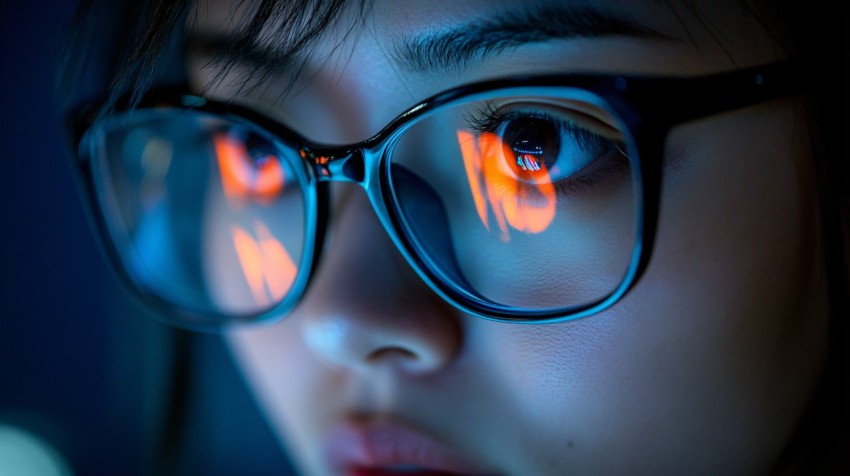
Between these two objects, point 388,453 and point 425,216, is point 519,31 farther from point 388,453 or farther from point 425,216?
point 388,453

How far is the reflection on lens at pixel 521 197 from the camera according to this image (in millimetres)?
554

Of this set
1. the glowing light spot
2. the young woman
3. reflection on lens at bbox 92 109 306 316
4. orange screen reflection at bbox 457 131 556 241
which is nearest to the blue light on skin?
reflection on lens at bbox 92 109 306 316

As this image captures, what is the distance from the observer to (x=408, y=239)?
0.60 meters

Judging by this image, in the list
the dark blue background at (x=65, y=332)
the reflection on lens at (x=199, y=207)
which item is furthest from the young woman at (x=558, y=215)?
the dark blue background at (x=65, y=332)

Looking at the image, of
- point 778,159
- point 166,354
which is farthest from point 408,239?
point 166,354

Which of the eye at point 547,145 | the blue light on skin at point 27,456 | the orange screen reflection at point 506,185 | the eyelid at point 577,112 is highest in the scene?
the eyelid at point 577,112

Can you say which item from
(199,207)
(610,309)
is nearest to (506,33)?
(610,309)

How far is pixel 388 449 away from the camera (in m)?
0.68

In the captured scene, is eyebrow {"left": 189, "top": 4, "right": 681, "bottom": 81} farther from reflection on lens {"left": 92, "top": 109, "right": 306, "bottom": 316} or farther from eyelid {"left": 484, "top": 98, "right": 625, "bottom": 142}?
reflection on lens {"left": 92, "top": 109, "right": 306, "bottom": 316}

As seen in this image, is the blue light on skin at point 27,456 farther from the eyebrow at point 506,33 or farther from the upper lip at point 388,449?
the eyebrow at point 506,33

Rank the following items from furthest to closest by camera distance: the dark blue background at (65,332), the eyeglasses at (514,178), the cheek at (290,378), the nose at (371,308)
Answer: the dark blue background at (65,332), the cheek at (290,378), the nose at (371,308), the eyeglasses at (514,178)

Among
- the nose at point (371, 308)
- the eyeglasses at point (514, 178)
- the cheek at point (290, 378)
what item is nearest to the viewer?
the eyeglasses at point (514, 178)

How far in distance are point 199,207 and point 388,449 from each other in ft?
1.37

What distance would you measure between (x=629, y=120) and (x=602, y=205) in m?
0.08
